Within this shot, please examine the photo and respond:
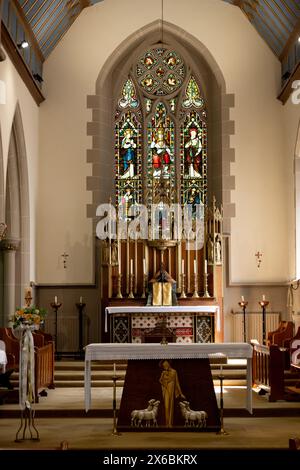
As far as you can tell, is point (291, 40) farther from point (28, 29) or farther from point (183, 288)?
point (183, 288)

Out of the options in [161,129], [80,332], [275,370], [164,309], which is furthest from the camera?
[161,129]

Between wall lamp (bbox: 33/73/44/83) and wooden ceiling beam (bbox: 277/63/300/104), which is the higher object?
wall lamp (bbox: 33/73/44/83)

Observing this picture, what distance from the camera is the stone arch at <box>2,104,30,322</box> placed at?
15.2 metres

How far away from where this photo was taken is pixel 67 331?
16609mm

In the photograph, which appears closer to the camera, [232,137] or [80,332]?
[80,332]

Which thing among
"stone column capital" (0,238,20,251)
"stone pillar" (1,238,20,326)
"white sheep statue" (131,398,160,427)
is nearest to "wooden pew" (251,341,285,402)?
"white sheep statue" (131,398,160,427)

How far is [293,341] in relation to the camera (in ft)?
43.1

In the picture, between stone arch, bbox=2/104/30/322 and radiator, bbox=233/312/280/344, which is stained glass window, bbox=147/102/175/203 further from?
radiator, bbox=233/312/280/344

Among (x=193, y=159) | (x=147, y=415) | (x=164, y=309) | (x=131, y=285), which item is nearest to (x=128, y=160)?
(x=193, y=159)

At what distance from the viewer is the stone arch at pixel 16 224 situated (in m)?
15.2

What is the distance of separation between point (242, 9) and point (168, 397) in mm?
10457

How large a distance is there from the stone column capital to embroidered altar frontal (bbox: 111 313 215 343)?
2.34 m
